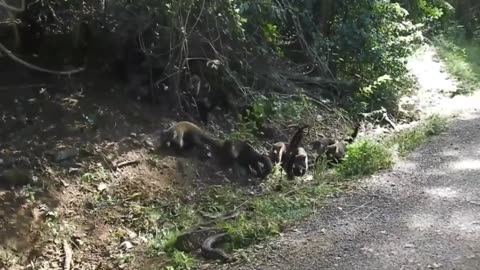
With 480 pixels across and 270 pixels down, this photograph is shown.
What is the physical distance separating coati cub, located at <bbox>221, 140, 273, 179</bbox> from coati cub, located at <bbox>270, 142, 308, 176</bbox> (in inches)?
8.5

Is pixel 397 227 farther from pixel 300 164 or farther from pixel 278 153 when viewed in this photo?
pixel 278 153

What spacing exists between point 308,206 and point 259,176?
5.42 ft

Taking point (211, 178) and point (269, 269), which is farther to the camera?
point (211, 178)

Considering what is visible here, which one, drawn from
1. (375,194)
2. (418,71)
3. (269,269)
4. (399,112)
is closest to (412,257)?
(269,269)

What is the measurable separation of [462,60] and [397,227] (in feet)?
37.9

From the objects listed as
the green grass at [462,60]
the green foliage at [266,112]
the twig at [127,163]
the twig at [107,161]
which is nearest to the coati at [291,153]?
the green foliage at [266,112]

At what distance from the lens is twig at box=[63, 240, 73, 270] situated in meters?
6.38

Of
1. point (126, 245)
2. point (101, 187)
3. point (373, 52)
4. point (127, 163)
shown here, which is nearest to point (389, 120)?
point (373, 52)

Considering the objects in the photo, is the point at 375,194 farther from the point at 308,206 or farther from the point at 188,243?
the point at 188,243

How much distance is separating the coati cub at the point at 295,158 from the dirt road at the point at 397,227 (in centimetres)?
122

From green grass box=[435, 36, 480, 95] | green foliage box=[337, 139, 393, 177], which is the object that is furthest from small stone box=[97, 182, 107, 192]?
green grass box=[435, 36, 480, 95]

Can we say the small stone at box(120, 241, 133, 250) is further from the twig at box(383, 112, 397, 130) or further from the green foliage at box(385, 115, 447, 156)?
the twig at box(383, 112, 397, 130)

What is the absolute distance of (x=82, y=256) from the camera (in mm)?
6652

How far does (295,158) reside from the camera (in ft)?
28.9
